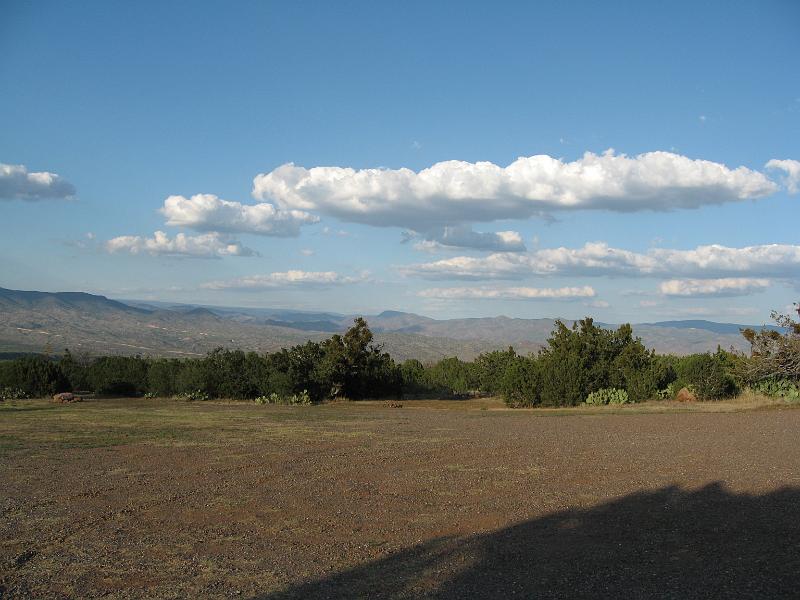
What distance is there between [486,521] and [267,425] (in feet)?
44.6

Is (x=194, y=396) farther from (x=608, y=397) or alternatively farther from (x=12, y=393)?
(x=608, y=397)

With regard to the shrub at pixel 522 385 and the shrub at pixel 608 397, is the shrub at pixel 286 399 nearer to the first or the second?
the shrub at pixel 522 385

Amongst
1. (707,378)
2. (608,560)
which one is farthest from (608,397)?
(608,560)

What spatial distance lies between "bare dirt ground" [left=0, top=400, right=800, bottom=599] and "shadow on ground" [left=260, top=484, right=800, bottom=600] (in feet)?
0.09

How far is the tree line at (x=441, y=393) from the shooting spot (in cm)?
2933

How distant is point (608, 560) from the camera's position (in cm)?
698

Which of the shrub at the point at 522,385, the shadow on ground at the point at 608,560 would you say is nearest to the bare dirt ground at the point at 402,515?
the shadow on ground at the point at 608,560

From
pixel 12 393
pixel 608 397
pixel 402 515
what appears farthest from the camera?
pixel 12 393

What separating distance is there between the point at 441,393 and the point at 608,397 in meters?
13.1

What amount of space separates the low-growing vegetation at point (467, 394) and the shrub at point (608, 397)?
44 millimetres

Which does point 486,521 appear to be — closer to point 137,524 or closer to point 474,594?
point 474,594

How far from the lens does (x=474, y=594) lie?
607cm

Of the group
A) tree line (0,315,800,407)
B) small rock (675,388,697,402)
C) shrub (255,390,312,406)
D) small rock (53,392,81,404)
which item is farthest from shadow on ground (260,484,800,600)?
small rock (53,392,81,404)

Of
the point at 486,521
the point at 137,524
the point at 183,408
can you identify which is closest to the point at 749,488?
the point at 486,521
